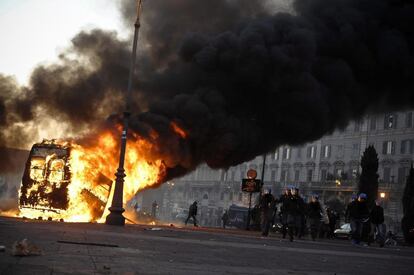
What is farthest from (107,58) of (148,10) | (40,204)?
(40,204)

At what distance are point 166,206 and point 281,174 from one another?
1039 inches

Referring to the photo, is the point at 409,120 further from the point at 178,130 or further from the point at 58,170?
the point at 58,170

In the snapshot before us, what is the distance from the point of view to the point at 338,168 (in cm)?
6650

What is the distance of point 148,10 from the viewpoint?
2742 cm

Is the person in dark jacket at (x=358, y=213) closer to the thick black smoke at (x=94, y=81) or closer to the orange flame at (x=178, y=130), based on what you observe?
the orange flame at (x=178, y=130)

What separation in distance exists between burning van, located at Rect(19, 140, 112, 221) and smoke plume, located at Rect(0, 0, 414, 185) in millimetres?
2936

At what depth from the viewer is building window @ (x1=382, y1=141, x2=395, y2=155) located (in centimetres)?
6088

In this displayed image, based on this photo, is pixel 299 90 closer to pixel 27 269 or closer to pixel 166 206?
pixel 27 269

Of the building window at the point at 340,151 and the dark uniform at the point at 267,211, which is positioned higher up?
the building window at the point at 340,151

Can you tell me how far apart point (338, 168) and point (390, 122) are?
8398 mm

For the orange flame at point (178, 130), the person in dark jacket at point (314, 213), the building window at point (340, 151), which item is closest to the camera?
the orange flame at point (178, 130)

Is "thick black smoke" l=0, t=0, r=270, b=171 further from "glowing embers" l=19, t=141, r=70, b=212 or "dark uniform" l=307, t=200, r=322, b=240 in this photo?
"dark uniform" l=307, t=200, r=322, b=240

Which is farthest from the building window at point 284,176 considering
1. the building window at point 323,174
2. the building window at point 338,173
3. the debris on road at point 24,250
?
the debris on road at point 24,250

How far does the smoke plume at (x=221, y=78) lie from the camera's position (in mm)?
24281
